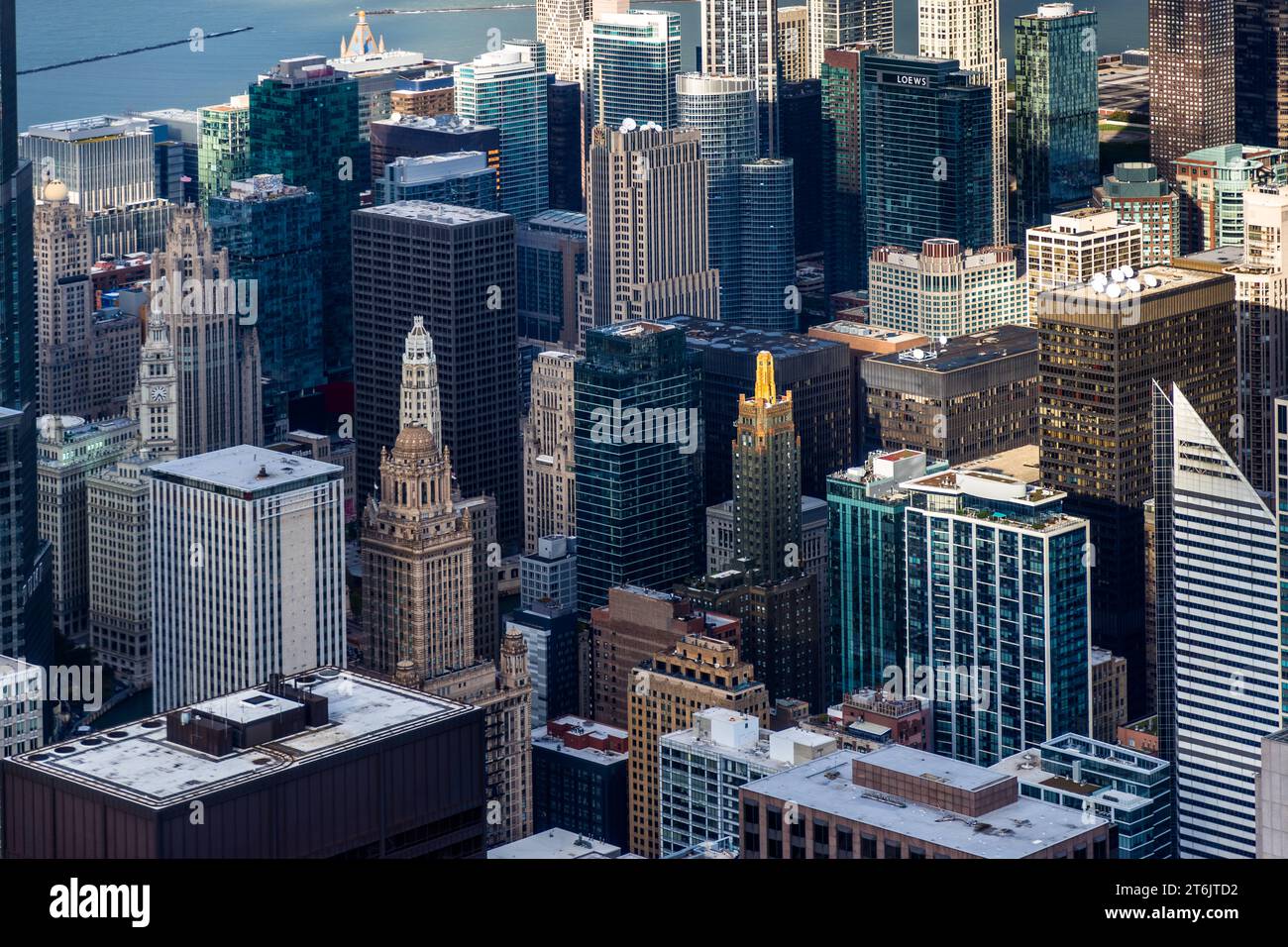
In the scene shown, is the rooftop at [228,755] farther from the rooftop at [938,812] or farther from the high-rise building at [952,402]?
the high-rise building at [952,402]

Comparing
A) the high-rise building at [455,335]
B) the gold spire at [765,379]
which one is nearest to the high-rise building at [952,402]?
the gold spire at [765,379]

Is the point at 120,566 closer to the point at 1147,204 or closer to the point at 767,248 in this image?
the point at 767,248

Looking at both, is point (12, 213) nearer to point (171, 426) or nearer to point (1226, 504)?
point (171, 426)

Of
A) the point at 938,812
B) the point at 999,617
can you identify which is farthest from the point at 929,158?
the point at 938,812

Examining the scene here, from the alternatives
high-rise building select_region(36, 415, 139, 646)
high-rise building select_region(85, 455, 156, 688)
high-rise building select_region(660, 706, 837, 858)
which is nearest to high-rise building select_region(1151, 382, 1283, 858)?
high-rise building select_region(660, 706, 837, 858)

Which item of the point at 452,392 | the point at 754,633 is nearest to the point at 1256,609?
the point at 754,633

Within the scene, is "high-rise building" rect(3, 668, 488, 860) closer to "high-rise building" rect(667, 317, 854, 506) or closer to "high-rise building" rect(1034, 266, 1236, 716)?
"high-rise building" rect(1034, 266, 1236, 716)
